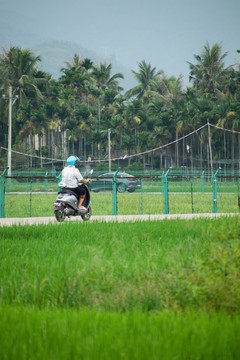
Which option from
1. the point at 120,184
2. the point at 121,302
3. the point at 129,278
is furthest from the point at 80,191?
the point at 120,184

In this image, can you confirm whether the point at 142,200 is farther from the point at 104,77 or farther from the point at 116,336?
the point at 104,77

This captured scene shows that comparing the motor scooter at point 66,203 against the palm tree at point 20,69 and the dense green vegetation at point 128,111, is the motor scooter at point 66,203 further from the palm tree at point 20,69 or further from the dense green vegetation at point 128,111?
the palm tree at point 20,69

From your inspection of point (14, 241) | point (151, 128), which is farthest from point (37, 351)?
point (151, 128)

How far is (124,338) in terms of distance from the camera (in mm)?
3289

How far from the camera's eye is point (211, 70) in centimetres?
6900

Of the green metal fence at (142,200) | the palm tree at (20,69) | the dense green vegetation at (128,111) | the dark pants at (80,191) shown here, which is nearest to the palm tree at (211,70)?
the dense green vegetation at (128,111)

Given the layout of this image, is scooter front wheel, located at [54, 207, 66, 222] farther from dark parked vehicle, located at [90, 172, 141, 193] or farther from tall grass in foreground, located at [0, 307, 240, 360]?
tall grass in foreground, located at [0, 307, 240, 360]

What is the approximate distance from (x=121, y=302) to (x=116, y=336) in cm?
122

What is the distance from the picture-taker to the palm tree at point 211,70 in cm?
6875

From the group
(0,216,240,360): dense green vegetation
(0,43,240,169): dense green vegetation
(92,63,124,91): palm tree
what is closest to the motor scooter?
(0,216,240,360): dense green vegetation

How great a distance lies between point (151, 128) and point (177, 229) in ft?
197

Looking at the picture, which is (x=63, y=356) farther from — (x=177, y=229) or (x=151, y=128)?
(x=151, y=128)

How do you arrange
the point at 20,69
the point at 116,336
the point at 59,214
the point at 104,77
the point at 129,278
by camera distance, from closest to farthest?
the point at 116,336, the point at 129,278, the point at 59,214, the point at 20,69, the point at 104,77

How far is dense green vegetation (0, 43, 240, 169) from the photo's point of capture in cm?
6512
